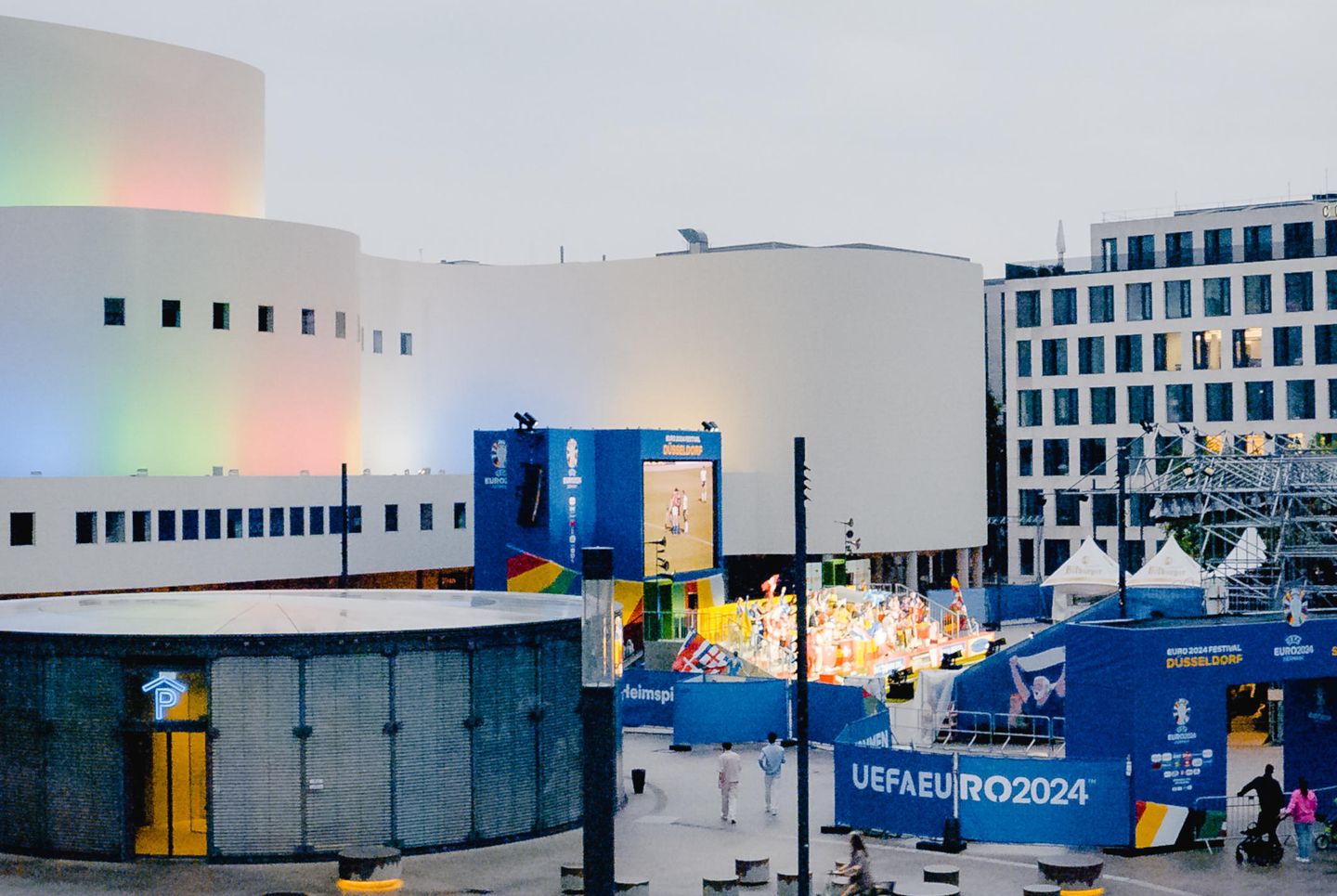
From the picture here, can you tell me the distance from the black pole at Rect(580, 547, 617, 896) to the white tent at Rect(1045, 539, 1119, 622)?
54.7 m

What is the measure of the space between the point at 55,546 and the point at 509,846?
30.7 m

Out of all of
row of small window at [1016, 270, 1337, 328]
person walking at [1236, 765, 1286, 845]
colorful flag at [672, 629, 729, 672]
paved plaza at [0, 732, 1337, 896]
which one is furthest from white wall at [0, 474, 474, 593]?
row of small window at [1016, 270, 1337, 328]

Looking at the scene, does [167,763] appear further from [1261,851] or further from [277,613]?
[1261,851]

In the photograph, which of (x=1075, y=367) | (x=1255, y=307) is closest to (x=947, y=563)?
(x=1075, y=367)

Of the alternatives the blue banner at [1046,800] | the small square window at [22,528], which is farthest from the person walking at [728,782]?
the small square window at [22,528]

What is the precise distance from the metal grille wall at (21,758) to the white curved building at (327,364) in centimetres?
2669

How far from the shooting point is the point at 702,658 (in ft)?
153

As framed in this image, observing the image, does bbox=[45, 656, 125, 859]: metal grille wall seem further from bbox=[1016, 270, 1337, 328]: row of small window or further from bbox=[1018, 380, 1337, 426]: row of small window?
bbox=[1016, 270, 1337, 328]: row of small window

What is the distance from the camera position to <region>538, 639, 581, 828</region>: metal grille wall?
102 ft

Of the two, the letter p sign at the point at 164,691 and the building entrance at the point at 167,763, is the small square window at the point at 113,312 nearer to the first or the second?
the building entrance at the point at 167,763

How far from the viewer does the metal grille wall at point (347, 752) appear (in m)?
28.7

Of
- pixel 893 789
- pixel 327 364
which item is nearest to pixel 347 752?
pixel 893 789

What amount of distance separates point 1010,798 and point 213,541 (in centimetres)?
3757

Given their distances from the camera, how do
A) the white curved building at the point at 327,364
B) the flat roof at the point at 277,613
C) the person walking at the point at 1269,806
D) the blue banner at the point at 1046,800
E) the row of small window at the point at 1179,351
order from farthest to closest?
the row of small window at the point at 1179,351, the white curved building at the point at 327,364, the flat roof at the point at 277,613, the blue banner at the point at 1046,800, the person walking at the point at 1269,806
